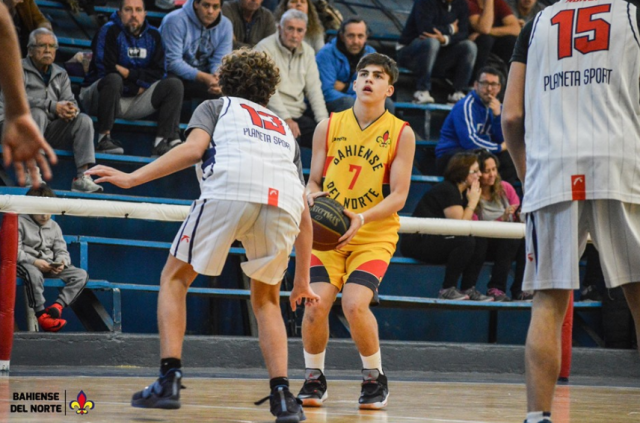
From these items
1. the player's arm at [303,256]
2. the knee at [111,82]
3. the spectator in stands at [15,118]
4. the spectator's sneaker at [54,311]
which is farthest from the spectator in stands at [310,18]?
the spectator in stands at [15,118]

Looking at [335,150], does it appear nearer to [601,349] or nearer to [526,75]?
[526,75]

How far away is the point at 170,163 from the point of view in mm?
3893

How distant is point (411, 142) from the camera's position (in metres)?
5.12

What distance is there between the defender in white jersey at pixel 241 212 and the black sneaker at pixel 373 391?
79 centimetres

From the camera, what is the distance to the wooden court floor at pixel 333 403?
3734 mm

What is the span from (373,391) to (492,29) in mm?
7261

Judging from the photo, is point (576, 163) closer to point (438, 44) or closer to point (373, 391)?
point (373, 391)

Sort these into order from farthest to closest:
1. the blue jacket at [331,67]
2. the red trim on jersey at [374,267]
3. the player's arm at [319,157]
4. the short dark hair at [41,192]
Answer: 1. the blue jacket at [331,67]
2. the short dark hair at [41,192]
3. the player's arm at [319,157]
4. the red trim on jersey at [374,267]

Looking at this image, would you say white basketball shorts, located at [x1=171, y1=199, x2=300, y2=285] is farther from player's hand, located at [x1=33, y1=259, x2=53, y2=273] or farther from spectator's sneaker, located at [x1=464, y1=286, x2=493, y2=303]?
spectator's sneaker, located at [x1=464, y1=286, x2=493, y2=303]

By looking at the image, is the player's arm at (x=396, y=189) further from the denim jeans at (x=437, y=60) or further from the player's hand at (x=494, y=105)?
the denim jeans at (x=437, y=60)

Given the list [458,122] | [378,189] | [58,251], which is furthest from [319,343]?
[458,122]

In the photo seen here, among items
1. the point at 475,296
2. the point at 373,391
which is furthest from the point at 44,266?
the point at 475,296

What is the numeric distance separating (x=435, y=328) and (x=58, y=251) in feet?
11.7

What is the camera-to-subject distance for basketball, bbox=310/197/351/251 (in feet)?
15.1
